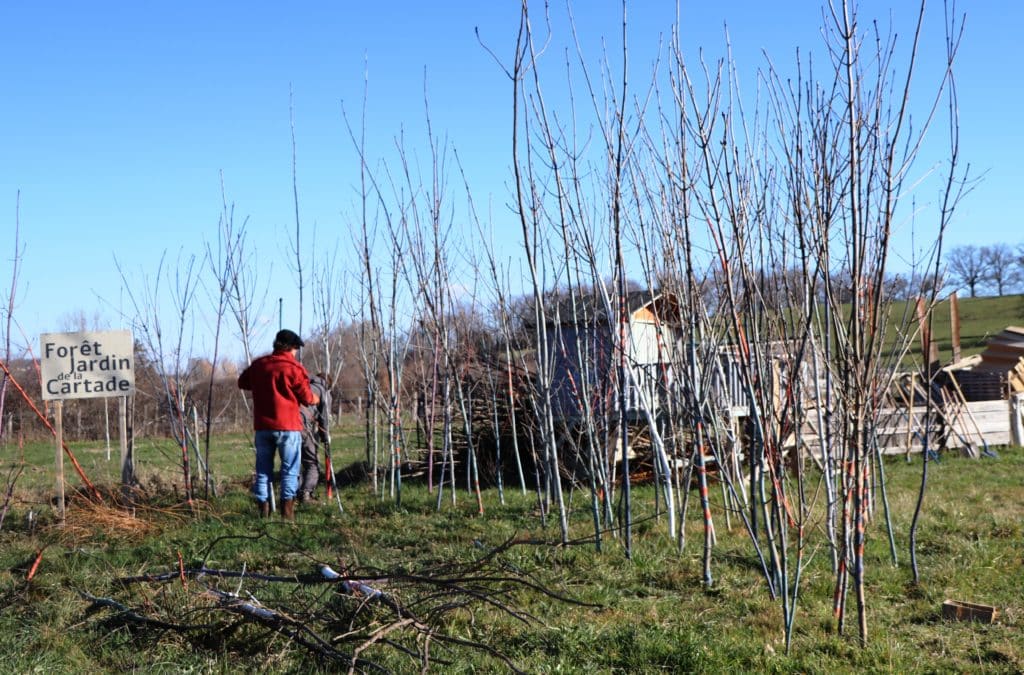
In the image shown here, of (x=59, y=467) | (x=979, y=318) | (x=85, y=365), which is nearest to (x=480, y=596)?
(x=59, y=467)

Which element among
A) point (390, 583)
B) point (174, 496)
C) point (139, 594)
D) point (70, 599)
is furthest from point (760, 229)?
point (174, 496)

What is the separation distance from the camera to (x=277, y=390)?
769 cm

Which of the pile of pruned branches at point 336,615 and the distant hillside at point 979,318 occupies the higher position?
the distant hillside at point 979,318

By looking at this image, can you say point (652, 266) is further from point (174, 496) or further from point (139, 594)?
point (174, 496)

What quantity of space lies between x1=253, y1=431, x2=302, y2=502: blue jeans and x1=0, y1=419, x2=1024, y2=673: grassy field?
28cm

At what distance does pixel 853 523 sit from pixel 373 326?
16.7ft

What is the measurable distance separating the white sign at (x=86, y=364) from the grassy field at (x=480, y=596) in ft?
4.09

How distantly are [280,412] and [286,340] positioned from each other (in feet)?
2.17

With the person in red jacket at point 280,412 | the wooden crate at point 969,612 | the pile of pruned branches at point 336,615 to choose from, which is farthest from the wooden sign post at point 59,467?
the wooden crate at point 969,612

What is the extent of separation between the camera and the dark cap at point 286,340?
786 cm

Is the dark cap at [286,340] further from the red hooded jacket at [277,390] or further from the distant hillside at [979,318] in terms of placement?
the distant hillside at [979,318]

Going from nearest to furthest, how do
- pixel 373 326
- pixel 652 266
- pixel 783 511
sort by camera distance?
pixel 783 511 → pixel 652 266 → pixel 373 326

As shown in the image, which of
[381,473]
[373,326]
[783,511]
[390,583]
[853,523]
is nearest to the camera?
[783,511]

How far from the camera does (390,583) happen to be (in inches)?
187
